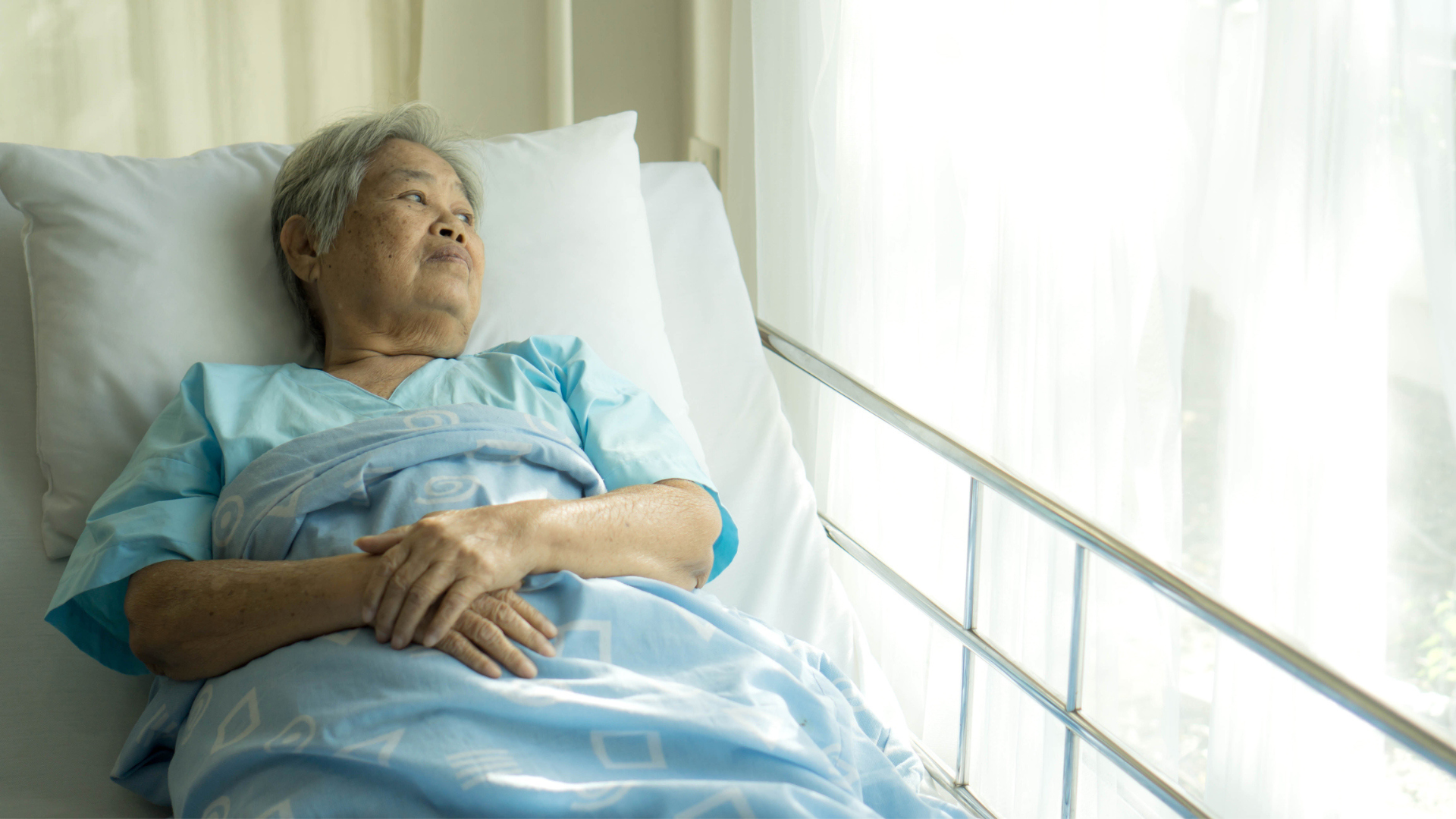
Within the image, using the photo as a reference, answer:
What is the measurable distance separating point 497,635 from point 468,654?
0.10 ft

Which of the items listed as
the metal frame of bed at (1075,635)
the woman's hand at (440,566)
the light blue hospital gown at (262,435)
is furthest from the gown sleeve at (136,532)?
the metal frame of bed at (1075,635)

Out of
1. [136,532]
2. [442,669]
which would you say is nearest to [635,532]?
[442,669]

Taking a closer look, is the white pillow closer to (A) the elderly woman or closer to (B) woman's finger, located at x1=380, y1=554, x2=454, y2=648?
(A) the elderly woman

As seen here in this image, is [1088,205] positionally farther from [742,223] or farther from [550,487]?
[742,223]

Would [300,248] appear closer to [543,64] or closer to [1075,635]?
[1075,635]

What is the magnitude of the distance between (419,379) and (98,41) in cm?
152

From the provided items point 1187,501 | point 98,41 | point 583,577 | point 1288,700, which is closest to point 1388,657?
point 1288,700

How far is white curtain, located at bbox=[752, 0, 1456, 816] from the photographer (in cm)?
111

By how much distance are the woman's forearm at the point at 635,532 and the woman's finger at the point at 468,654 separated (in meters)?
0.13

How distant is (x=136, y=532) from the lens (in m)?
1.09

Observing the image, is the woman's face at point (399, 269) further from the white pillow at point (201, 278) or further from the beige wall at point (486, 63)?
the beige wall at point (486, 63)

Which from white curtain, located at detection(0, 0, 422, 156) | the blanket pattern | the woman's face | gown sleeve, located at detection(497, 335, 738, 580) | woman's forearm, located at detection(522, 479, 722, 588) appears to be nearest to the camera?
the blanket pattern

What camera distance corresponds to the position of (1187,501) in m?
1.33

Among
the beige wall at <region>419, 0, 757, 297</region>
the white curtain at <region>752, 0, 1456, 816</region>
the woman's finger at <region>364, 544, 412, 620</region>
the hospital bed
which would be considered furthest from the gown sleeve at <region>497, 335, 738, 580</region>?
the beige wall at <region>419, 0, 757, 297</region>
